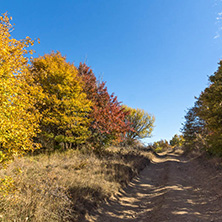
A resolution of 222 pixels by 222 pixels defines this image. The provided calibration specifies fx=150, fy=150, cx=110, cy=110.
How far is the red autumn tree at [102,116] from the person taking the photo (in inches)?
579

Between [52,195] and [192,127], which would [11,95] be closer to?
[52,195]

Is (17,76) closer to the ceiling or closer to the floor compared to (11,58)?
closer to the floor

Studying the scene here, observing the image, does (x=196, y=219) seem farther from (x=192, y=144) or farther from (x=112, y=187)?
(x=192, y=144)

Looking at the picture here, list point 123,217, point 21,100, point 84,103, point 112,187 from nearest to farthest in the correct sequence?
point 21,100 < point 123,217 < point 112,187 < point 84,103

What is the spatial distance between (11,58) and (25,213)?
4597 mm

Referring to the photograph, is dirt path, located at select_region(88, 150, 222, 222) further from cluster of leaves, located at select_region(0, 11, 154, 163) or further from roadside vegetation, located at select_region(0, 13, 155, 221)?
cluster of leaves, located at select_region(0, 11, 154, 163)

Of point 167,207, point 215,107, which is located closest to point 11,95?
point 167,207

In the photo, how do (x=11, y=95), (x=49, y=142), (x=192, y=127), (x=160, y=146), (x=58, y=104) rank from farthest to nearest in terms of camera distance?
(x=160, y=146) → (x=192, y=127) → (x=49, y=142) → (x=58, y=104) → (x=11, y=95)

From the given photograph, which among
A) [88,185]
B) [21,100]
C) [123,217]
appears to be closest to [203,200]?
[123,217]

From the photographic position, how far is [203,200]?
267 inches

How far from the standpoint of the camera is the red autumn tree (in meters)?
14.7

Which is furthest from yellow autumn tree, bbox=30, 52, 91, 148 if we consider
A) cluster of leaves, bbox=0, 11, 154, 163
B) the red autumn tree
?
the red autumn tree

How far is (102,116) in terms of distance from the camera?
14.9m

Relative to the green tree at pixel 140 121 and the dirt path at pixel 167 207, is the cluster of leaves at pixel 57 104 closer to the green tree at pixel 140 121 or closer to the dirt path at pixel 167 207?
the dirt path at pixel 167 207
